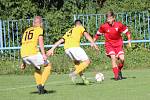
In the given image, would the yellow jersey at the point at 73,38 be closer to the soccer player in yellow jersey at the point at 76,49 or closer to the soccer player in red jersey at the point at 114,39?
the soccer player in yellow jersey at the point at 76,49

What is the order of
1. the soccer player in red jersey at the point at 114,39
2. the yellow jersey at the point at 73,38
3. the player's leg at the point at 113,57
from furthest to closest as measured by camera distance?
the soccer player in red jersey at the point at 114,39, the player's leg at the point at 113,57, the yellow jersey at the point at 73,38

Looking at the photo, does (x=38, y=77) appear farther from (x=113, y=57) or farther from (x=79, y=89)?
(x=113, y=57)

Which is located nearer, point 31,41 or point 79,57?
point 31,41

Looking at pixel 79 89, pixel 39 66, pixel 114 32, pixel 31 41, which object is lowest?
pixel 79 89

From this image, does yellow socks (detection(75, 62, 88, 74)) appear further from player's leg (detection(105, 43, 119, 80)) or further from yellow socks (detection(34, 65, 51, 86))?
yellow socks (detection(34, 65, 51, 86))

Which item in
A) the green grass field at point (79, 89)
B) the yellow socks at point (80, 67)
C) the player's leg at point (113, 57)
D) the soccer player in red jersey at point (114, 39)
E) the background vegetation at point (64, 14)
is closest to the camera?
the green grass field at point (79, 89)

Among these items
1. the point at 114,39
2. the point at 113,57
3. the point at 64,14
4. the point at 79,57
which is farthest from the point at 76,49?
the point at 64,14

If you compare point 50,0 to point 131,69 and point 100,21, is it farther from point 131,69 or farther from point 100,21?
point 131,69

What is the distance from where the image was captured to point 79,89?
46.4 ft

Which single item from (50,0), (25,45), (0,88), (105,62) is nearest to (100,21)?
(105,62)

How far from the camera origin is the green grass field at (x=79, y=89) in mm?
12625

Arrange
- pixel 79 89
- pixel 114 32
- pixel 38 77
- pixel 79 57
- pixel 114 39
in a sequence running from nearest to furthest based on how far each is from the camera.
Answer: pixel 38 77 → pixel 79 89 → pixel 79 57 → pixel 114 32 → pixel 114 39

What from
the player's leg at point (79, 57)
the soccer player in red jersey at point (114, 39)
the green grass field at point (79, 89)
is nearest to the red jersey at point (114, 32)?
the soccer player in red jersey at point (114, 39)

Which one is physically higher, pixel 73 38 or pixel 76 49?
pixel 73 38
